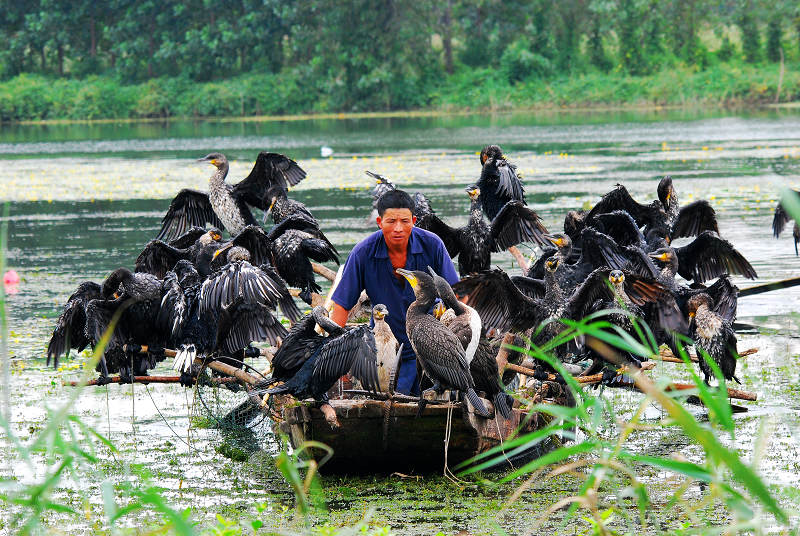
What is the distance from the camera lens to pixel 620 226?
26.7 ft

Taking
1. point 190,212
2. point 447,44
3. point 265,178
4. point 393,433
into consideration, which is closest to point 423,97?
point 447,44

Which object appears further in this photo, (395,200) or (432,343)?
(395,200)

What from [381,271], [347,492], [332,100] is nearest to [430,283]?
[381,271]

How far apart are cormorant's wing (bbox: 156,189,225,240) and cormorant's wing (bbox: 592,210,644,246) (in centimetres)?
345

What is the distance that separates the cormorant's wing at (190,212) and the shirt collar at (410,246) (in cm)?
406

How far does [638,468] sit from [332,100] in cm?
4279

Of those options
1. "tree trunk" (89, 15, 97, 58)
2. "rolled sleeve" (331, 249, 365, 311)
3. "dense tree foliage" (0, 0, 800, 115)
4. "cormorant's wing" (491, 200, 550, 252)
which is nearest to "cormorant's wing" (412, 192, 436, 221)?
"cormorant's wing" (491, 200, 550, 252)

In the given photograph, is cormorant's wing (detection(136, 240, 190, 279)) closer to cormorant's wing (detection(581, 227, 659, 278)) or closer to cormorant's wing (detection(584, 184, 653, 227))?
cormorant's wing (detection(581, 227, 659, 278))

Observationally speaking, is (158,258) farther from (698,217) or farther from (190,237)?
(698,217)

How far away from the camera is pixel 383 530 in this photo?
177 inches

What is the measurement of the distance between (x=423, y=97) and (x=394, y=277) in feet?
138

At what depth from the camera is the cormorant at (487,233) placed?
8258 millimetres

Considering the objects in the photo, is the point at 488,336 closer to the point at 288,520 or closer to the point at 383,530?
the point at 288,520

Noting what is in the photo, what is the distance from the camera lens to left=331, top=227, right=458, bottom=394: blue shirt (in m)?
6.05
